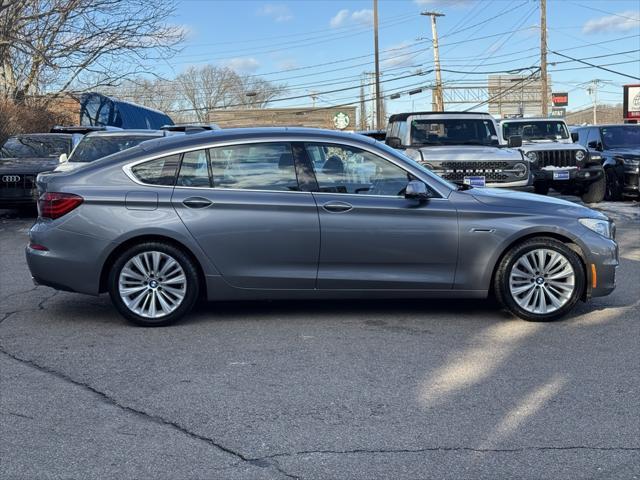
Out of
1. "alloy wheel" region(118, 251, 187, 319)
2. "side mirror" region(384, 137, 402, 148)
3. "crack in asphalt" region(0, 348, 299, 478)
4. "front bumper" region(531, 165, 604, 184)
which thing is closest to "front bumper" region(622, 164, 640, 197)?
"front bumper" region(531, 165, 604, 184)

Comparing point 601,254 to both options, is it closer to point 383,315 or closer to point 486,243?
point 486,243

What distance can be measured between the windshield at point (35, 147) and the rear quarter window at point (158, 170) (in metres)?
10.6

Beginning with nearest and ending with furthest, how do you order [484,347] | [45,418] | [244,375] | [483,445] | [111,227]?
[483,445], [45,418], [244,375], [484,347], [111,227]

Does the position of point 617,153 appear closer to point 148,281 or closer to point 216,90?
point 148,281

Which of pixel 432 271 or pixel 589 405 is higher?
pixel 432 271

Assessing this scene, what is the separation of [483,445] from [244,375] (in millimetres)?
1780

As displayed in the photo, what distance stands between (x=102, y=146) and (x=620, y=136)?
503 inches

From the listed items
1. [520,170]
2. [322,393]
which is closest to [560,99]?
[520,170]

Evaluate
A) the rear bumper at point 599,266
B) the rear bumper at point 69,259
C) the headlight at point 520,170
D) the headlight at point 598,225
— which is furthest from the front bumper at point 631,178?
the rear bumper at point 69,259

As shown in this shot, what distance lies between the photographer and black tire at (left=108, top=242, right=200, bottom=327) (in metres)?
6.08

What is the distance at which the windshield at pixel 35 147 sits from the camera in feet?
52.2

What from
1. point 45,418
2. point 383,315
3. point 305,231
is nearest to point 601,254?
point 383,315

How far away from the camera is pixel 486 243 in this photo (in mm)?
6215

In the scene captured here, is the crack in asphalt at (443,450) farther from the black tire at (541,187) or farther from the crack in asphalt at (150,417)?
the black tire at (541,187)
